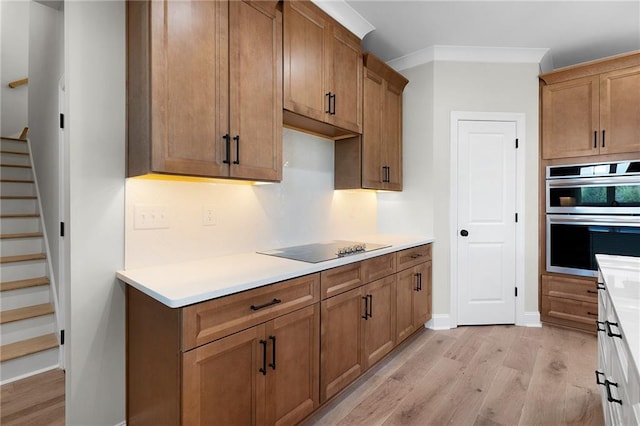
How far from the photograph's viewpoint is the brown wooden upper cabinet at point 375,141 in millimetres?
2656

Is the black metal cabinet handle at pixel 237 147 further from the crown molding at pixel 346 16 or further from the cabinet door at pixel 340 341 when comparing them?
the crown molding at pixel 346 16

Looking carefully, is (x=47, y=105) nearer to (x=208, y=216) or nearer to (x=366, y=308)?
(x=208, y=216)

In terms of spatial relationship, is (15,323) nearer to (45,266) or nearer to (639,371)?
(45,266)

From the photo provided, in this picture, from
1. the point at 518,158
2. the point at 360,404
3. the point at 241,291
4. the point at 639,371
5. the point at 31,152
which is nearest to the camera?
the point at 639,371

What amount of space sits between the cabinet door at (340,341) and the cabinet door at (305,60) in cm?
125

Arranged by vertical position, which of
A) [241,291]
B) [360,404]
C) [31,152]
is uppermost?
[31,152]

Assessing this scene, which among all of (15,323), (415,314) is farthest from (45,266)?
(415,314)

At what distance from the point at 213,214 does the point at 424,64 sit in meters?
2.57

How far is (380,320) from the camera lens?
228 cm

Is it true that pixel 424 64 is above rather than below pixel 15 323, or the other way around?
above

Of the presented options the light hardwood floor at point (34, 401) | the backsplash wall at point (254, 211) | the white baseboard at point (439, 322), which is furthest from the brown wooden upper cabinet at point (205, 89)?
the white baseboard at point (439, 322)

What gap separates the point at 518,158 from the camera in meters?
3.08

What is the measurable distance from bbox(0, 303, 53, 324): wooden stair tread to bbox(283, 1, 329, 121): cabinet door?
2.50 m

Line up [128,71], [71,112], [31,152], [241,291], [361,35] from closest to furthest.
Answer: [241,291] → [71,112] → [128,71] → [361,35] → [31,152]
